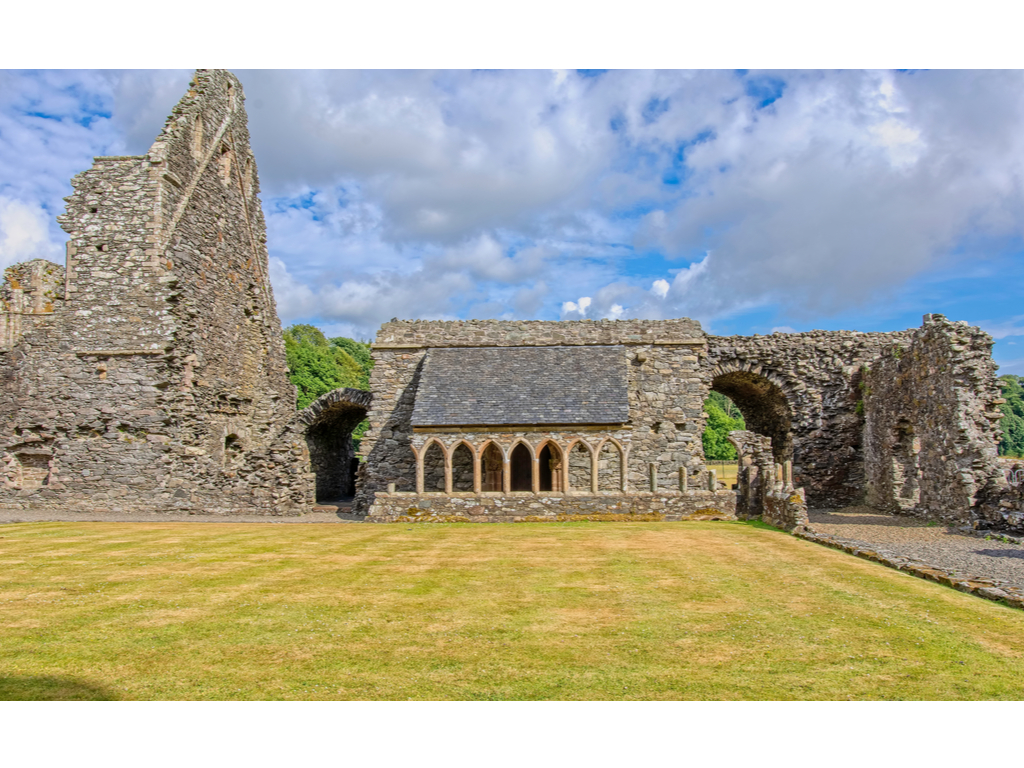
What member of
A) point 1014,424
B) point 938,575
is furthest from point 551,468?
point 1014,424

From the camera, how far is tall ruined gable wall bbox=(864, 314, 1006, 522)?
13.3 meters

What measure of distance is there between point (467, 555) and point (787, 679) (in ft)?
20.5

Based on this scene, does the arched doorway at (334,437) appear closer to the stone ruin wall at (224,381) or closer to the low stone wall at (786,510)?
the stone ruin wall at (224,381)

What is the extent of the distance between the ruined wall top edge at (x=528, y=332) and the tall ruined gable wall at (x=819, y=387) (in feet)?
9.46

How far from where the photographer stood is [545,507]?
49.2ft

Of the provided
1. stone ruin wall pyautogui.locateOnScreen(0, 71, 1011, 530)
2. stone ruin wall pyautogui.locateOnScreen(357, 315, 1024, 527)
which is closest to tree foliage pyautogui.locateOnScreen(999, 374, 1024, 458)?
stone ruin wall pyautogui.locateOnScreen(357, 315, 1024, 527)

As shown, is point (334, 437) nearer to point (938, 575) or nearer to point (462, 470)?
point (462, 470)

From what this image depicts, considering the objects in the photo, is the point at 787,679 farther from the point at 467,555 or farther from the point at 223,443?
the point at 223,443

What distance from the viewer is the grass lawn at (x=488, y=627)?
177 inches

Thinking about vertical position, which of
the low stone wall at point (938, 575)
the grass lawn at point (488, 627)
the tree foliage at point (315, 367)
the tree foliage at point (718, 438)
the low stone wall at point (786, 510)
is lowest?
the grass lawn at point (488, 627)

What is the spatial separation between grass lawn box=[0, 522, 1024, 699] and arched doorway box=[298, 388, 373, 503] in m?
10.7

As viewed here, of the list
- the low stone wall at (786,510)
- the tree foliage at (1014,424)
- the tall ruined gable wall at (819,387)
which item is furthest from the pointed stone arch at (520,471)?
the tree foliage at (1014,424)

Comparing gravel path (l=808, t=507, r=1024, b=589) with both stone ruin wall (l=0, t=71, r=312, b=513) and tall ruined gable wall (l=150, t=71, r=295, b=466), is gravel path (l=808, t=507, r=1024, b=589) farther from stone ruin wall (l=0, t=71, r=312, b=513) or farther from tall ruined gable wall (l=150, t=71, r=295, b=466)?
tall ruined gable wall (l=150, t=71, r=295, b=466)

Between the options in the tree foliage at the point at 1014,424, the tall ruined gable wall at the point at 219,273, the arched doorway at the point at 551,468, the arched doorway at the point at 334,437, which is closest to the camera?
the tall ruined gable wall at the point at 219,273
